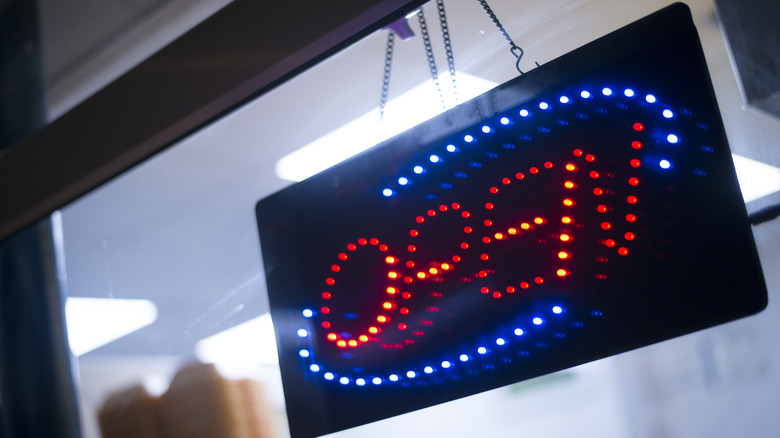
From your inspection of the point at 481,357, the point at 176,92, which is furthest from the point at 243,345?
the point at 481,357

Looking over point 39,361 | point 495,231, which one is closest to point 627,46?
point 495,231

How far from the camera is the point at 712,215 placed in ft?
1.88

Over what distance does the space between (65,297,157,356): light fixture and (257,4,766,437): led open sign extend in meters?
0.88

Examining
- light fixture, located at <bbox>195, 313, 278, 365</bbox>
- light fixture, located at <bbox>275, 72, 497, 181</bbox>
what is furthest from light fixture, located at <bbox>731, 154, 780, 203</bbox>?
light fixture, located at <bbox>195, 313, 278, 365</bbox>

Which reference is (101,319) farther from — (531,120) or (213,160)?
(531,120)

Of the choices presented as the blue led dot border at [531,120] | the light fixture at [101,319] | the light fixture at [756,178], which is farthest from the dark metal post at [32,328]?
the light fixture at [756,178]

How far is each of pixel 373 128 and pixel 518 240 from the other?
2.28 feet

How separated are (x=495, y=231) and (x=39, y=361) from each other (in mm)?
1169

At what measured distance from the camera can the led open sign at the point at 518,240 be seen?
0.58 m

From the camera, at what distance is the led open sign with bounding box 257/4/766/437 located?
58 centimetres

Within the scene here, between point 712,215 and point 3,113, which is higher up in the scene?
point 3,113

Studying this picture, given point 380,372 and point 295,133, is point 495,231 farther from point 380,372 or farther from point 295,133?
point 295,133

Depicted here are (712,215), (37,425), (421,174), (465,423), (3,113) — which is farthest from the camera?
(3,113)

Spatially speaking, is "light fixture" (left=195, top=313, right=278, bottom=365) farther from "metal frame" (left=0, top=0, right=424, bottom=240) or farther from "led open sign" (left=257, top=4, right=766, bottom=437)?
"led open sign" (left=257, top=4, right=766, bottom=437)
